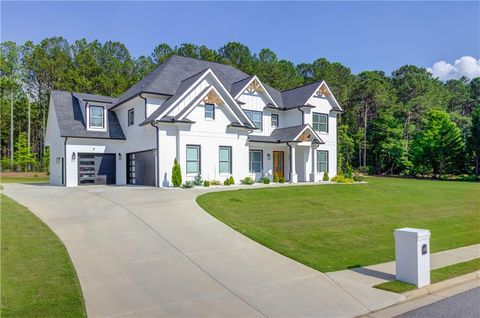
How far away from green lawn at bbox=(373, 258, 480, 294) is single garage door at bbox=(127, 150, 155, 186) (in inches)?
628

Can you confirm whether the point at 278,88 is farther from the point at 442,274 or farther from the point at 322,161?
the point at 442,274

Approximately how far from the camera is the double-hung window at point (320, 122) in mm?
27938

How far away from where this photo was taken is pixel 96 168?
76.2ft

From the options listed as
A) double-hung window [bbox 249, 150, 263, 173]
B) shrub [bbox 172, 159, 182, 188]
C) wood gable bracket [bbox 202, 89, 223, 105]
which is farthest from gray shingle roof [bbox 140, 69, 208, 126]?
double-hung window [bbox 249, 150, 263, 173]

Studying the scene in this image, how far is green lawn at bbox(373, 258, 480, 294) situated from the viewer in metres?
6.61

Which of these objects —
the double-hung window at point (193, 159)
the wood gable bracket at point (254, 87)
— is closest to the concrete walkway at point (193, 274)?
the double-hung window at point (193, 159)

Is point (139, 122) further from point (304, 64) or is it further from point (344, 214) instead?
point (304, 64)

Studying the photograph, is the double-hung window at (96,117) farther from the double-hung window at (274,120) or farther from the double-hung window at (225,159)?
the double-hung window at (274,120)

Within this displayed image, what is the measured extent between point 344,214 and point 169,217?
698cm

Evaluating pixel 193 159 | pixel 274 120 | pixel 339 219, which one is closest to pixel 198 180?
pixel 193 159

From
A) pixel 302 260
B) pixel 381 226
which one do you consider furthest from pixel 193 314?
pixel 381 226

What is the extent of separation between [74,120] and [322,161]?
60.2 feet

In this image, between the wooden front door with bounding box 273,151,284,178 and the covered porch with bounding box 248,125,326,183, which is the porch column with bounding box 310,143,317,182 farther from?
the wooden front door with bounding box 273,151,284,178

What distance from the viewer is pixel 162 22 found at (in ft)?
45.0
